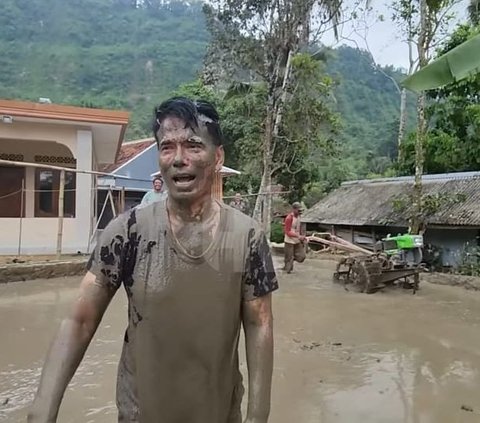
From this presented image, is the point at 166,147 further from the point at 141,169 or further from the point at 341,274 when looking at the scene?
the point at 141,169


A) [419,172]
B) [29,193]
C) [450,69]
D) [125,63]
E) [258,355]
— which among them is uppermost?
[125,63]

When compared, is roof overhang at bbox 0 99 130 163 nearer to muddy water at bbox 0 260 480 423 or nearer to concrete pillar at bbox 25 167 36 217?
concrete pillar at bbox 25 167 36 217

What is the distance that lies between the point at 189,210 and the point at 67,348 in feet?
1.74

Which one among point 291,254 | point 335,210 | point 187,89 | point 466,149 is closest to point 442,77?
point 291,254

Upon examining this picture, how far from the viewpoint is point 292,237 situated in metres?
12.6

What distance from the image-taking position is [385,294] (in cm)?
1020

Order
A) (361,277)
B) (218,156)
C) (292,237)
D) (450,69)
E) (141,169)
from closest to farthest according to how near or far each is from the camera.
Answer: (218,156) → (450,69) → (361,277) → (292,237) → (141,169)

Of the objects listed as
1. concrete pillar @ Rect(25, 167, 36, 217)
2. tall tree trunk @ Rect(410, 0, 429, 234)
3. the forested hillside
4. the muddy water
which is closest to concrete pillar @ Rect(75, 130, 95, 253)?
concrete pillar @ Rect(25, 167, 36, 217)

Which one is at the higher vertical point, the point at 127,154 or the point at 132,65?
the point at 132,65

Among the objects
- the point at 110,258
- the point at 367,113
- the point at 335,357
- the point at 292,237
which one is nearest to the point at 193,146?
the point at 110,258

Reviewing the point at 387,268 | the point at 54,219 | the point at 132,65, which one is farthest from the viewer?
the point at 132,65

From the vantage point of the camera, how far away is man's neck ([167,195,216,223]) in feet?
5.59

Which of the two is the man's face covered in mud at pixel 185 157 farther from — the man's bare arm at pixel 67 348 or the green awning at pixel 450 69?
the green awning at pixel 450 69

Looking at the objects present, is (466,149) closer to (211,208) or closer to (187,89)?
(187,89)
